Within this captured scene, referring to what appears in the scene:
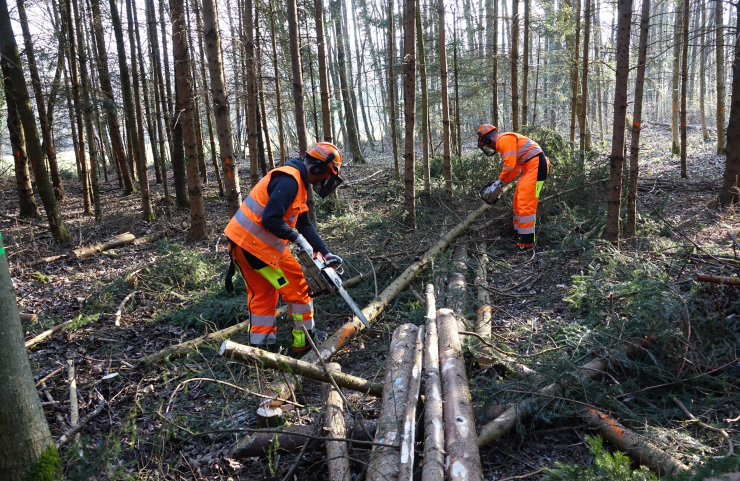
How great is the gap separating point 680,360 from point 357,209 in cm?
786

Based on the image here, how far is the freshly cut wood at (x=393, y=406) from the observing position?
8.23 feet

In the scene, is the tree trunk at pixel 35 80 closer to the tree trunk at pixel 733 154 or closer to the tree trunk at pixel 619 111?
the tree trunk at pixel 619 111

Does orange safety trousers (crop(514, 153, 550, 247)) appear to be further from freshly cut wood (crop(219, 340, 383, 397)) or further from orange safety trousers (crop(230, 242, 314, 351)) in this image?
freshly cut wood (crop(219, 340, 383, 397))

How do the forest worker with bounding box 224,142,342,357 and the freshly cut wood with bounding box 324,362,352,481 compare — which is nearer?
the freshly cut wood with bounding box 324,362,352,481

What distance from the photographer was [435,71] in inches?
592

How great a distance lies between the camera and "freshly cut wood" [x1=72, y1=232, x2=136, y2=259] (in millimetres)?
7661

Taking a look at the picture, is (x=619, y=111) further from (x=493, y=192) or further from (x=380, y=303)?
(x=380, y=303)

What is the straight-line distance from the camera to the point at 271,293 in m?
4.54

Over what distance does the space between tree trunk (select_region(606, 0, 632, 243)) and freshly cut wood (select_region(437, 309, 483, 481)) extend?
3447 mm

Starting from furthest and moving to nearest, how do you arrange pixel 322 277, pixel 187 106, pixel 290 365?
1. pixel 187 106
2. pixel 322 277
3. pixel 290 365

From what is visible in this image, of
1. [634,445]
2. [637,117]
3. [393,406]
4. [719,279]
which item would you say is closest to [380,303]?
[393,406]

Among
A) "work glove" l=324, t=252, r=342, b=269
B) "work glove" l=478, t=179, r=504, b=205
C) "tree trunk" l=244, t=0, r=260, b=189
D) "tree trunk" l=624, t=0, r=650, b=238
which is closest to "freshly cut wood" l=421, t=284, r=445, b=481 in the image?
"work glove" l=324, t=252, r=342, b=269

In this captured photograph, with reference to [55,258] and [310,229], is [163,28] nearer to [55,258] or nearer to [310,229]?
[55,258]

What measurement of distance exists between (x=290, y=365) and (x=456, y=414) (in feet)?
3.98
